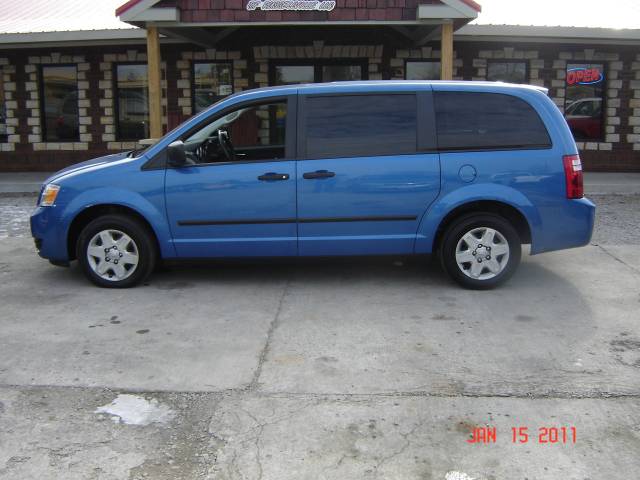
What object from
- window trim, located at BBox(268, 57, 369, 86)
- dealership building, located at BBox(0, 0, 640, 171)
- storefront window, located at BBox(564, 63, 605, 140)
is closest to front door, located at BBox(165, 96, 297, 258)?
dealership building, located at BBox(0, 0, 640, 171)

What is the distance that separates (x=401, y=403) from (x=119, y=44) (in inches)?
475

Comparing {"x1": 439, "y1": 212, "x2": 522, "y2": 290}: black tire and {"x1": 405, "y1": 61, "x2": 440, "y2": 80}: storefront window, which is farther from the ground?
{"x1": 405, "y1": 61, "x2": 440, "y2": 80}: storefront window

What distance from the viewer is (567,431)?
3.67 metres

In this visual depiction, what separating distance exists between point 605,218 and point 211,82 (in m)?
8.33

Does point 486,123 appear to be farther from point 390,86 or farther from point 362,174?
point 362,174

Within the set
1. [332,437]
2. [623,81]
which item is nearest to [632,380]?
[332,437]

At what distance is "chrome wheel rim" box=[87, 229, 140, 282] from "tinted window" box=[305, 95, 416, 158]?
73.9 inches

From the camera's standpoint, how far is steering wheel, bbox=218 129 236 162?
6746 mm

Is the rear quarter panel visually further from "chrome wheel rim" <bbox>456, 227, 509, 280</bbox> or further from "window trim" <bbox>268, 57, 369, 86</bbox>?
"window trim" <bbox>268, 57, 369, 86</bbox>

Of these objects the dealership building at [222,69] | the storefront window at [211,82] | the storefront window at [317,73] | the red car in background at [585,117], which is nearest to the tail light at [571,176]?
the dealership building at [222,69]

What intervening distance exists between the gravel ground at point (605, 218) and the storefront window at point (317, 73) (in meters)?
5.34

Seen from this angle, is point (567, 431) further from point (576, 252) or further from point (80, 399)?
point (576, 252)

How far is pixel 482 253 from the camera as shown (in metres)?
6.21

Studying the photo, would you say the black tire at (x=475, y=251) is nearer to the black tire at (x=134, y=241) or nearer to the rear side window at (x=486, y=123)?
the rear side window at (x=486, y=123)
